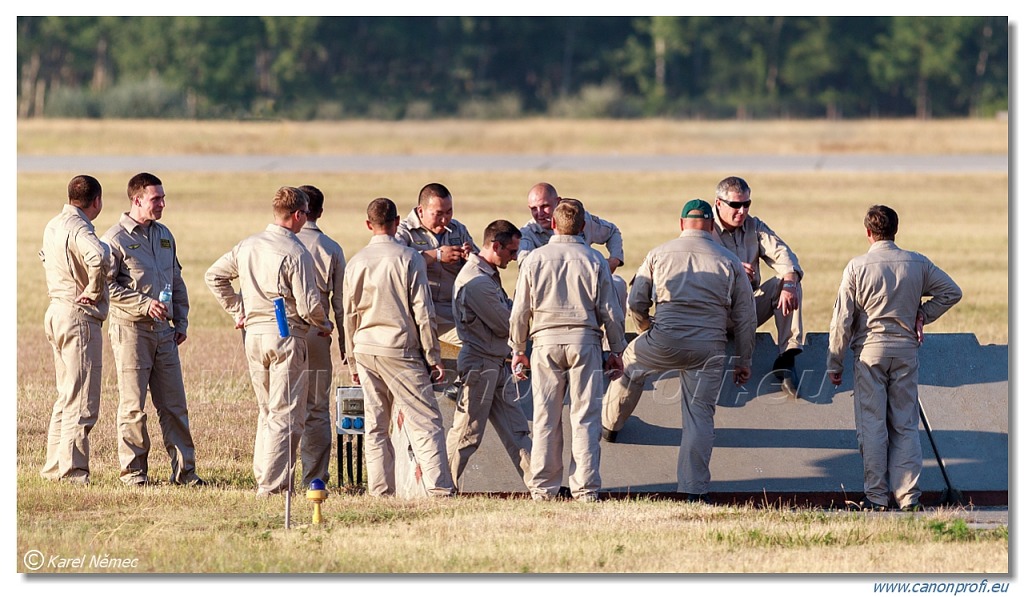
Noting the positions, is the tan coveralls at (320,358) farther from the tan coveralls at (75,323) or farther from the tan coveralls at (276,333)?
the tan coveralls at (75,323)

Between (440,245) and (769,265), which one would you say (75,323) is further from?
(769,265)

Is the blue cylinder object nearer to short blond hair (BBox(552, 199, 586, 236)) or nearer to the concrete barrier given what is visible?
the concrete barrier

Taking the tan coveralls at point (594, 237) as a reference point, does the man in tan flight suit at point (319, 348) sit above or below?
below

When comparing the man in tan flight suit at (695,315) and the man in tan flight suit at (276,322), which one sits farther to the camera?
the man in tan flight suit at (695,315)

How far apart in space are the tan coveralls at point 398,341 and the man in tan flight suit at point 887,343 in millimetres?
2735

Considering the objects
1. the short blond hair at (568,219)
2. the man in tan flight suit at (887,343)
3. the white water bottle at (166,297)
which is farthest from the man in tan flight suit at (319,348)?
the man in tan flight suit at (887,343)

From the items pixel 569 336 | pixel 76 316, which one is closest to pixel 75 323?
pixel 76 316

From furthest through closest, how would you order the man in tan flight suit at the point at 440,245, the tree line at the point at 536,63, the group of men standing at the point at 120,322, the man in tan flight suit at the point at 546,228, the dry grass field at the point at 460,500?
the tree line at the point at 536,63, the man in tan flight suit at the point at 546,228, the man in tan flight suit at the point at 440,245, the group of men standing at the point at 120,322, the dry grass field at the point at 460,500

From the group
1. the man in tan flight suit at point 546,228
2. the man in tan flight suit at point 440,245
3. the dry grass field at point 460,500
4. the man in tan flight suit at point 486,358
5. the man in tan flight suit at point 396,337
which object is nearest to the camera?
the dry grass field at point 460,500

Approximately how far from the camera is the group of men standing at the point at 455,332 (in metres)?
9.60

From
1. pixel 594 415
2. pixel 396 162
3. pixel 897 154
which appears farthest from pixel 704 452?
pixel 897 154

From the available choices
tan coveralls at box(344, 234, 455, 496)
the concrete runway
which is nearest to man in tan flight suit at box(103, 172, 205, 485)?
tan coveralls at box(344, 234, 455, 496)

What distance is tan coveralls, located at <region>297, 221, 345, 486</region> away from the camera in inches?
394

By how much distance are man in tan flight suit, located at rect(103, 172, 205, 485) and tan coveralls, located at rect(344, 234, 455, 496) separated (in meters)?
1.38
